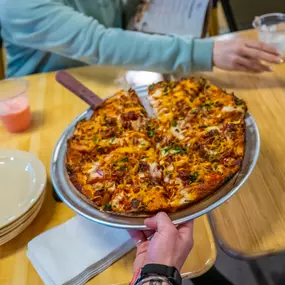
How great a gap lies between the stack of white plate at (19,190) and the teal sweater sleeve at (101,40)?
416mm

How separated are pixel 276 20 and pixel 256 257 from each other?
86 centimetres

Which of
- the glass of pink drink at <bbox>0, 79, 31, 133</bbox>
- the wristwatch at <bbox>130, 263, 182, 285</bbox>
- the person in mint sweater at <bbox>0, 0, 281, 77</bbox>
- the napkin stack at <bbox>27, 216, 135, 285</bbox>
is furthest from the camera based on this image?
the person in mint sweater at <bbox>0, 0, 281, 77</bbox>

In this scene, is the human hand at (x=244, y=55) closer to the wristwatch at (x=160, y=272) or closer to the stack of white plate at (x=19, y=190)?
the stack of white plate at (x=19, y=190)

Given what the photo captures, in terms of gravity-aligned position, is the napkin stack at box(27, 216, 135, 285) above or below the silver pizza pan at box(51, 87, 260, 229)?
below

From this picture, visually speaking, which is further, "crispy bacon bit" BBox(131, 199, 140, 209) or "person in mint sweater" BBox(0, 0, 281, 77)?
"person in mint sweater" BBox(0, 0, 281, 77)

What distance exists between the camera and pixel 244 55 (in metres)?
1.16

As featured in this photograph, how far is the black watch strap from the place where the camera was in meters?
0.64

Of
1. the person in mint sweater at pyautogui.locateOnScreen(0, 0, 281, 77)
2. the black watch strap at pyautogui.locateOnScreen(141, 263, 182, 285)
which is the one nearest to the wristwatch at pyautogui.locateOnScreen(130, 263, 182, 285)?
the black watch strap at pyautogui.locateOnScreen(141, 263, 182, 285)

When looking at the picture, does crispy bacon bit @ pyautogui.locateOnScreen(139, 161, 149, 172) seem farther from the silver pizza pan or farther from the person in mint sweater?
the person in mint sweater

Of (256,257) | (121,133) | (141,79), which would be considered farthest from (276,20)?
(256,257)

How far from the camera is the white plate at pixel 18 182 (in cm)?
82

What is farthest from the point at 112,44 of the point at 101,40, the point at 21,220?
the point at 21,220

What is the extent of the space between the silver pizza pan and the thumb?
0.7 inches

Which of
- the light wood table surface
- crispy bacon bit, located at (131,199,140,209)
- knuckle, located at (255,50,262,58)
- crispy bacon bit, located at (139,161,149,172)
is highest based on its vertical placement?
knuckle, located at (255,50,262,58)
